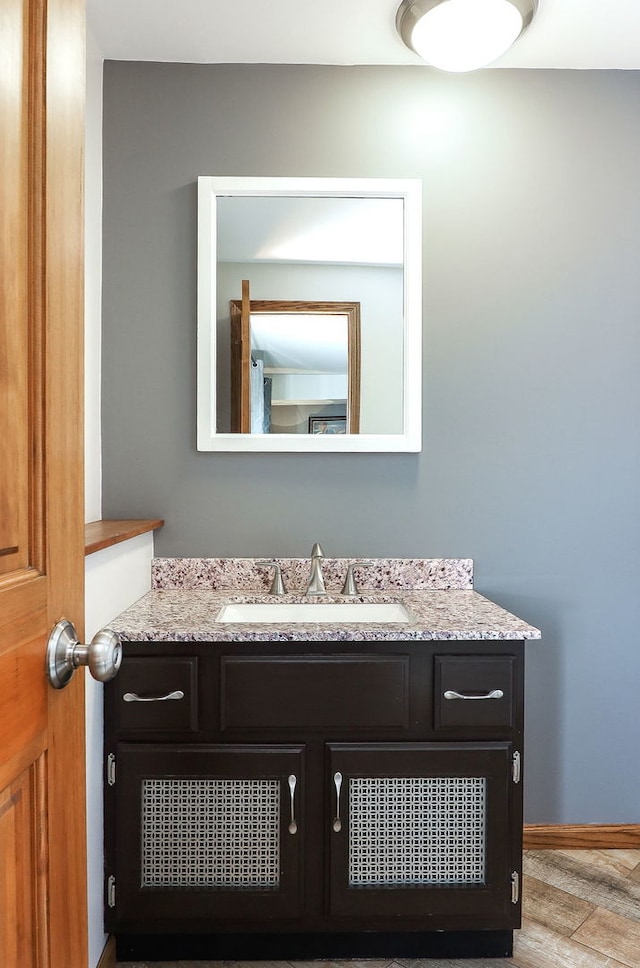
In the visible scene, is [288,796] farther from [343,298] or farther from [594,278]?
[594,278]

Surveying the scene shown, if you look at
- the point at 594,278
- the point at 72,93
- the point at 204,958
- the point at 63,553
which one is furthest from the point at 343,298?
the point at 204,958

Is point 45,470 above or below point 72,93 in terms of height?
below

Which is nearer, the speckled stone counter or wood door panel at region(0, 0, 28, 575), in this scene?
wood door panel at region(0, 0, 28, 575)

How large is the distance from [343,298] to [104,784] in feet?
5.00

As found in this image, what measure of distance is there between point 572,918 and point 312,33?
263 cm

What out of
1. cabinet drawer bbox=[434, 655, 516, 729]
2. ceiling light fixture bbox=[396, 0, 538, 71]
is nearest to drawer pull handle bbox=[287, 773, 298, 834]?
cabinet drawer bbox=[434, 655, 516, 729]

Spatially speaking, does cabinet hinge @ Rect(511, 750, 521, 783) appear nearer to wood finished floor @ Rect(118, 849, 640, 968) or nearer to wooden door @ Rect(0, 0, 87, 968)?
wood finished floor @ Rect(118, 849, 640, 968)

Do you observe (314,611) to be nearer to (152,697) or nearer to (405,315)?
(152,697)

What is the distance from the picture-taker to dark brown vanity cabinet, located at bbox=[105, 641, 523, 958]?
157 cm

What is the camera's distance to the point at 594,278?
209 cm

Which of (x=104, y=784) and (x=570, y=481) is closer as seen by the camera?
(x=104, y=784)

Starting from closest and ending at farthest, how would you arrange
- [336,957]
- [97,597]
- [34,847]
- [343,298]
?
[34,847], [97,597], [336,957], [343,298]

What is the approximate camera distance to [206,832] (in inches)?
62.2

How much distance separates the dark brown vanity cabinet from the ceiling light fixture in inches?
64.6
